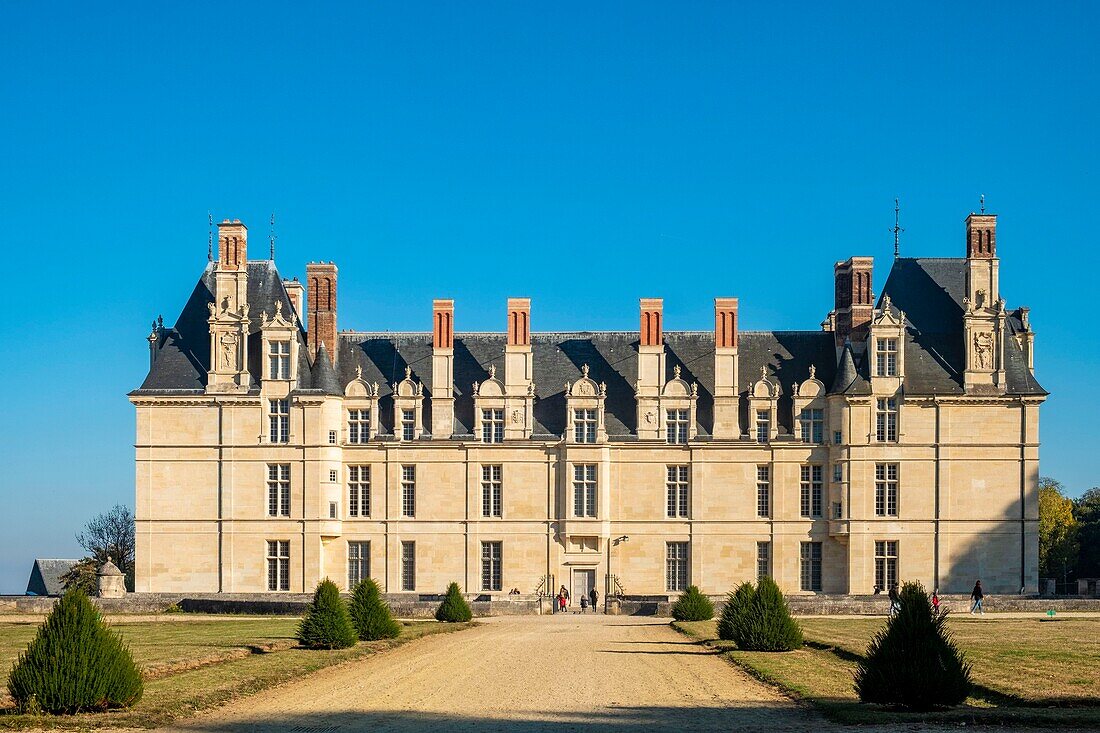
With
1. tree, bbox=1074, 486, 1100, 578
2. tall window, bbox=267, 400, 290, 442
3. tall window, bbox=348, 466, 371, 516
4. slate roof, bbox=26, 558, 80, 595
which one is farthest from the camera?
slate roof, bbox=26, 558, 80, 595

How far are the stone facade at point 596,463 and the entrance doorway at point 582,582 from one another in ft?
0.28

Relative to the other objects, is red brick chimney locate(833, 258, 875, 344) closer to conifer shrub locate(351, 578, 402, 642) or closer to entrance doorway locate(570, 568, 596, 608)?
entrance doorway locate(570, 568, 596, 608)

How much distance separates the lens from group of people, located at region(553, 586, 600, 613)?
52469mm

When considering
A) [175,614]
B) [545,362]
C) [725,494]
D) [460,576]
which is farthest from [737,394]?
[175,614]

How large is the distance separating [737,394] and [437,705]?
1484 inches

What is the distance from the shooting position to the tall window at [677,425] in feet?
187

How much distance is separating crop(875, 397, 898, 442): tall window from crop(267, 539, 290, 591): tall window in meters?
22.9

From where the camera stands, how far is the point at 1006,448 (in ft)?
182

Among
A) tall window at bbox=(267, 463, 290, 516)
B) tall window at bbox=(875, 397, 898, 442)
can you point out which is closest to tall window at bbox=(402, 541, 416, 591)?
tall window at bbox=(267, 463, 290, 516)

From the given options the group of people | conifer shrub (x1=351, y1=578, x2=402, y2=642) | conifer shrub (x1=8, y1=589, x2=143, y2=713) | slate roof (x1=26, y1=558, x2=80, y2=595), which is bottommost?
slate roof (x1=26, y1=558, x2=80, y2=595)

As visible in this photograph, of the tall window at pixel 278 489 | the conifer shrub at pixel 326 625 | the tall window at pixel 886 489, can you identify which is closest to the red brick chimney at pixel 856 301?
the tall window at pixel 886 489

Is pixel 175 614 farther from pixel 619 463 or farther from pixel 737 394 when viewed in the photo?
pixel 737 394

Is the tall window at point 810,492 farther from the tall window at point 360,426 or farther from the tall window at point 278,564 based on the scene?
the tall window at point 278,564

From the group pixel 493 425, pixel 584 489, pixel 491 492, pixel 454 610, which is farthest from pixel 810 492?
pixel 454 610
